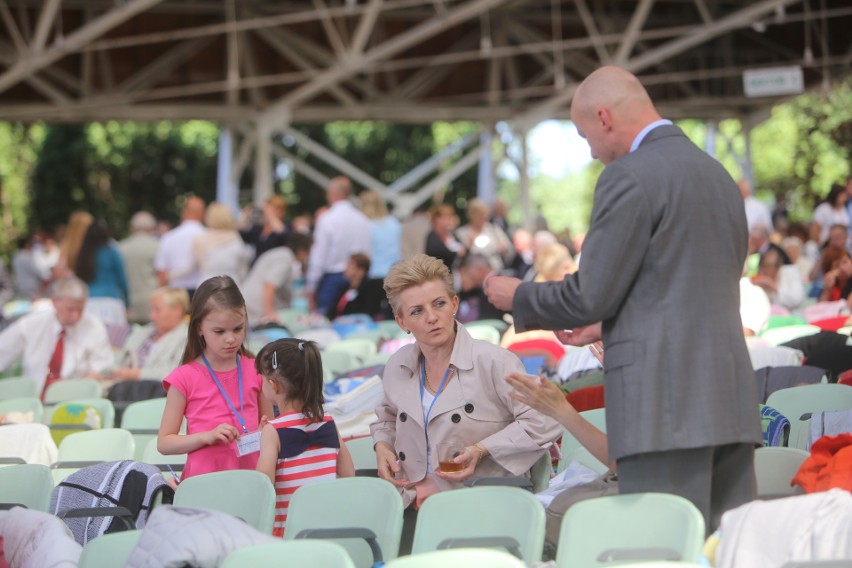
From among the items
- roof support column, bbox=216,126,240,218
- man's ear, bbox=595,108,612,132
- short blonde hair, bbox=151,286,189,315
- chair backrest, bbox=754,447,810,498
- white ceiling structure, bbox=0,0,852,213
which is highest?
white ceiling structure, bbox=0,0,852,213

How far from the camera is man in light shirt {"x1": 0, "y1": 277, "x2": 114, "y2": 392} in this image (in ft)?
27.3

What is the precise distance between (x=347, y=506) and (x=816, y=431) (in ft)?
6.13

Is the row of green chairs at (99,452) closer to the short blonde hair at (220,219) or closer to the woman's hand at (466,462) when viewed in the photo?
the woman's hand at (466,462)

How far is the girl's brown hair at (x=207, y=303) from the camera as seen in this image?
519 centimetres

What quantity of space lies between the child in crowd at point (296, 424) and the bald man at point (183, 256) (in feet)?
20.7

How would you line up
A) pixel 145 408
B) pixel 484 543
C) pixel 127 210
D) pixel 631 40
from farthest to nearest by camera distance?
pixel 127 210 < pixel 631 40 < pixel 145 408 < pixel 484 543

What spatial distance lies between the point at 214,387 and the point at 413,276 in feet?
3.37

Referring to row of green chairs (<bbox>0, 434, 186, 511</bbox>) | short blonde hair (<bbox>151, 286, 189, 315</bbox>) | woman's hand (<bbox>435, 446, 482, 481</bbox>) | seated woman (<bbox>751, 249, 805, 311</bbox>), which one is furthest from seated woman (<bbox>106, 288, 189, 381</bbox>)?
seated woman (<bbox>751, 249, 805, 311</bbox>)

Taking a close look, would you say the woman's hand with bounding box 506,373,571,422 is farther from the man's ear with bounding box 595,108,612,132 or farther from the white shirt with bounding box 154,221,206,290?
the white shirt with bounding box 154,221,206,290

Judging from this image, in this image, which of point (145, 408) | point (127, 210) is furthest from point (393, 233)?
point (127, 210)

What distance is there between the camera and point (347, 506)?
4367mm

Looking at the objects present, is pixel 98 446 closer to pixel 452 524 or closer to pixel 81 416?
pixel 81 416

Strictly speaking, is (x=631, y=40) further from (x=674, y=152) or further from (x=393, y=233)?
(x=674, y=152)

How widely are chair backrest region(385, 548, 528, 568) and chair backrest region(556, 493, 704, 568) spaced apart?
43 centimetres
